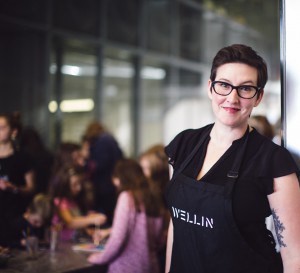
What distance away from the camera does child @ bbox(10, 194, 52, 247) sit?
3104mm

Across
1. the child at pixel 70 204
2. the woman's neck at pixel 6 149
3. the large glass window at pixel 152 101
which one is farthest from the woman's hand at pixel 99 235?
the large glass window at pixel 152 101

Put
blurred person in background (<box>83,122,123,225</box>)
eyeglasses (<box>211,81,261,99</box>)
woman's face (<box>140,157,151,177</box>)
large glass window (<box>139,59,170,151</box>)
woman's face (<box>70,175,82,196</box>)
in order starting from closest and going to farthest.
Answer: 1. eyeglasses (<box>211,81,261,99</box>)
2. woman's face (<box>140,157,151,177</box>)
3. woman's face (<box>70,175,82,196</box>)
4. blurred person in background (<box>83,122,123,225</box>)
5. large glass window (<box>139,59,170,151</box>)

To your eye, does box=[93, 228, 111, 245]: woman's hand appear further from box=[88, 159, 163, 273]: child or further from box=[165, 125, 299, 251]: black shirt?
box=[165, 125, 299, 251]: black shirt

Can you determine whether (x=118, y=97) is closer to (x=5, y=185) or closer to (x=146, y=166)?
(x=146, y=166)

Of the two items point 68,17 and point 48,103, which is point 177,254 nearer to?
point 48,103

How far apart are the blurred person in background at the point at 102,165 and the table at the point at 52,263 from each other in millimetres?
Answer: 1964

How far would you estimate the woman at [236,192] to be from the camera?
1.52 metres

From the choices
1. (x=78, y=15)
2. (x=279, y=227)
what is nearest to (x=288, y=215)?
(x=279, y=227)

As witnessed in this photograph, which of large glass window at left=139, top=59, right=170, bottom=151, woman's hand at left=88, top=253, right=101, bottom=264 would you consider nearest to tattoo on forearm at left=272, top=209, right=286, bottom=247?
woman's hand at left=88, top=253, right=101, bottom=264

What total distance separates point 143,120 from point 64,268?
5.79 m

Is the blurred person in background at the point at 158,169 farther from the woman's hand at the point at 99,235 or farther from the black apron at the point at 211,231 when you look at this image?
the black apron at the point at 211,231

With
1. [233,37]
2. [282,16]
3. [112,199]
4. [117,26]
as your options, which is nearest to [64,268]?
[282,16]

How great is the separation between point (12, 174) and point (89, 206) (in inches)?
37.0

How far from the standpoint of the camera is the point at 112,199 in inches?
199
